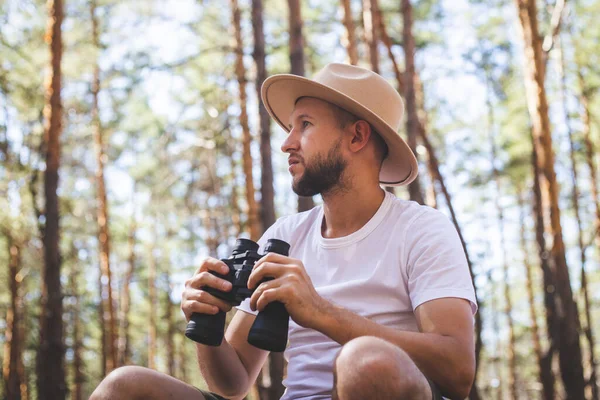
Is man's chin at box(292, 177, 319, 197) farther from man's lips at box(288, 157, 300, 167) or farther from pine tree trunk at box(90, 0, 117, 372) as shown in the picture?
pine tree trunk at box(90, 0, 117, 372)

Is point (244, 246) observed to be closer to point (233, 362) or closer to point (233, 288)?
point (233, 288)

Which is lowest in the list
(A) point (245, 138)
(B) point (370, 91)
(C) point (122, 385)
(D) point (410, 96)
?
(C) point (122, 385)

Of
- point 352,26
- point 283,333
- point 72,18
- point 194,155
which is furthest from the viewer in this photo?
point 194,155

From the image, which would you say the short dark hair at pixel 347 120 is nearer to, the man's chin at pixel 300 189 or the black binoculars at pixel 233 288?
the man's chin at pixel 300 189

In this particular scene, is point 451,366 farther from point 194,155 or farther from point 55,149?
point 194,155

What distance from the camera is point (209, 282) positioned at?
2.03 meters

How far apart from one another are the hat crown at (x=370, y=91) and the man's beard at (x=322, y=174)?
217 mm

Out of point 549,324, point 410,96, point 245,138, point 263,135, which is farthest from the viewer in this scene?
point 245,138

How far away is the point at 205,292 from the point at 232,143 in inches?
618

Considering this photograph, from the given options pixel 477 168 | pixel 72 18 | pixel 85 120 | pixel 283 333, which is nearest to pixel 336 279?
pixel 283 333

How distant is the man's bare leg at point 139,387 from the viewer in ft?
6.34

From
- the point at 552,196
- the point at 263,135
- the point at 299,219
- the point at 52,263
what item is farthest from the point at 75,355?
the point at 299,219

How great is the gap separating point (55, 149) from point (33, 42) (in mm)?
4812

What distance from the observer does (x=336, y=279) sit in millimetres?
2211
